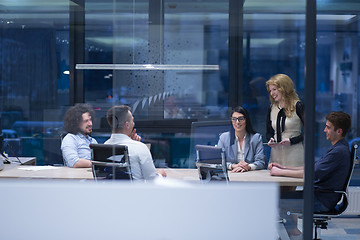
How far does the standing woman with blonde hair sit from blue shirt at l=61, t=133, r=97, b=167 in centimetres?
190

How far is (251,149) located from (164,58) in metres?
2.81

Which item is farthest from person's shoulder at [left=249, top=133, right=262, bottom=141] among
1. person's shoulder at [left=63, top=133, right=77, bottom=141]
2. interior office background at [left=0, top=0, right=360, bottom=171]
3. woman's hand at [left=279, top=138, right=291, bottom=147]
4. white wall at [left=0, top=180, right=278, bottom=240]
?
white wall at [left=0, top=180, right=278, bottom=240]

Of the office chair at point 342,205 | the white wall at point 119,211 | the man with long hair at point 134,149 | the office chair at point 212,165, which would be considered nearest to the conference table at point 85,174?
the office chair at point 212,165

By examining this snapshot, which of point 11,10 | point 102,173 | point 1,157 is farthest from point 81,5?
point 102,173

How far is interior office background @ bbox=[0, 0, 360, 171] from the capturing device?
733 centimetres

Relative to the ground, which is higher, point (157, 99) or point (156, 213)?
point (157, 99)

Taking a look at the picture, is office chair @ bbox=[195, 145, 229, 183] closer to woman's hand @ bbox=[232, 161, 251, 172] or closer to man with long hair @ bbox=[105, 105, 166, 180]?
man with long hair @ bbox=[105, 105, 166, 180]

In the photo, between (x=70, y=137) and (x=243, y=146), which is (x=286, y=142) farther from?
(x=70, y=137)

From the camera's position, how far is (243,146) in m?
5.06

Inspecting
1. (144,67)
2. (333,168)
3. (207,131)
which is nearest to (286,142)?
(333,168)

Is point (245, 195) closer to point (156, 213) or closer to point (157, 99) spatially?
point (156, 213)

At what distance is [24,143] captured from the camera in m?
7.01

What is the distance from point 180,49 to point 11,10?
2.66 m

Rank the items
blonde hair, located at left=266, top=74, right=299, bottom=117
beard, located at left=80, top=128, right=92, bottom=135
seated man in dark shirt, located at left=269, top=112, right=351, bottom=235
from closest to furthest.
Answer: seated man in dark shirt, located at left=269, top=112, right=351, bottom=235 → blonde hair, located at left=266, top=74, right=299, bottom=117 → beard, located at left=80, top=128, right=92, bottom=135
